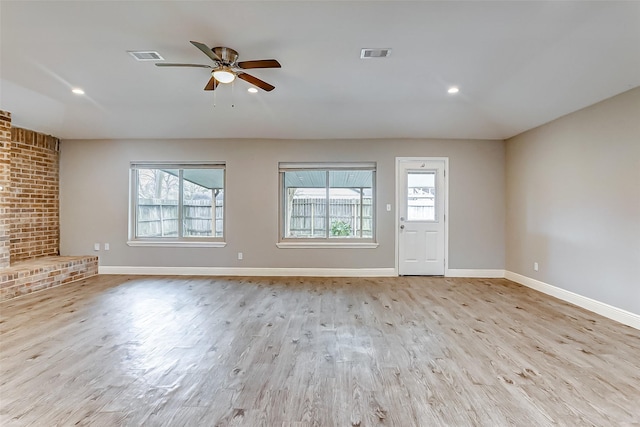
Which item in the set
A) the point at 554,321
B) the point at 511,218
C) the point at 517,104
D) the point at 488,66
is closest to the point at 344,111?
the point at 488,66

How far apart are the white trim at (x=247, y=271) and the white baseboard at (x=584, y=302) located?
205 centimetres

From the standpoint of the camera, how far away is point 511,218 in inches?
205

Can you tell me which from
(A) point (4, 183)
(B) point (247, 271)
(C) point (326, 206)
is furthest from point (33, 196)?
(C) point (326, 206)

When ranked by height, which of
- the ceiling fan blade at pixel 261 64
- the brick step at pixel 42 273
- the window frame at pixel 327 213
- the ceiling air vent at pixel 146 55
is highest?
→ the ceiling air vent at pixel 146 55

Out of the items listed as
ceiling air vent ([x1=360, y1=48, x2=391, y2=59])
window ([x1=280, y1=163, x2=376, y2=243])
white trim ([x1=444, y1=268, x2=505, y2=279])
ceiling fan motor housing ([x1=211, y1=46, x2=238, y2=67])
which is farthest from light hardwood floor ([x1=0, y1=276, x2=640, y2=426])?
ceiling air vent ([x1=360, y1=48, x2=391, y2=59])

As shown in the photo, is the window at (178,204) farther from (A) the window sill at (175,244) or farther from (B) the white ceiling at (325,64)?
(B) the white ceiling at (325,64)

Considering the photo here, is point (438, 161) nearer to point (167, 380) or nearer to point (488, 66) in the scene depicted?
point (488, 66)

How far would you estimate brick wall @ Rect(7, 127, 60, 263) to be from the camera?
16.0 ft

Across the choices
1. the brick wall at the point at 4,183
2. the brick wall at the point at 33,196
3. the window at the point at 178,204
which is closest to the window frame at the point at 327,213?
the window at the point at 178,204

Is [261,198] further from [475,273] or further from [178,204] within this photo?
[475,273]

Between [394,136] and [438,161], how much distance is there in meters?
0.93

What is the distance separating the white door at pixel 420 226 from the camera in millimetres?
5457

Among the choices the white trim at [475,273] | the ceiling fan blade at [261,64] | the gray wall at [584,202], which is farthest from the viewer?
the white trim at [475,273]

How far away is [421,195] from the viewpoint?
5.53 meters
